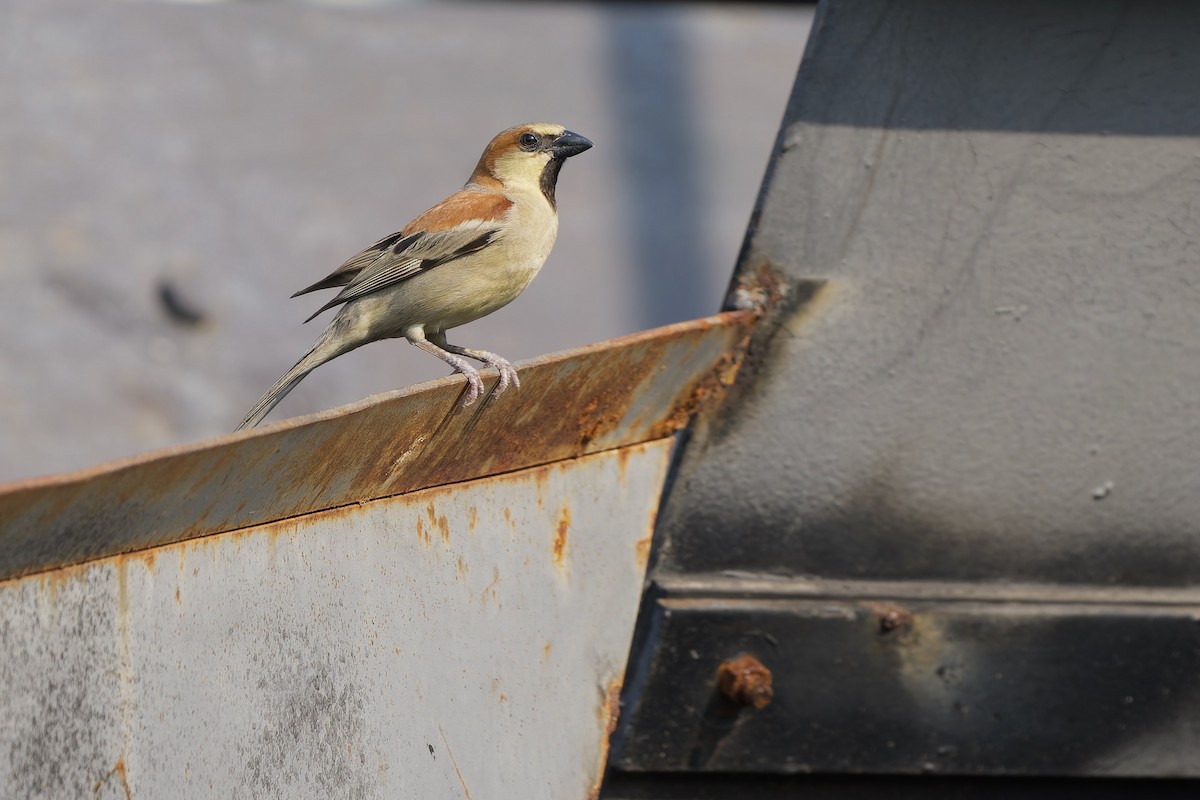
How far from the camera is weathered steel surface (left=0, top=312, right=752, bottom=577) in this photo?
1652 millimetres

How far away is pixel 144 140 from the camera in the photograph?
8.20 meters

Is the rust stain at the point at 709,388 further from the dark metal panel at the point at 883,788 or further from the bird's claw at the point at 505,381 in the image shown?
→ the dark metal panel at the point at 883,788

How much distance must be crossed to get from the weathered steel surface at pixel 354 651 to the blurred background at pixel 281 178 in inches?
197

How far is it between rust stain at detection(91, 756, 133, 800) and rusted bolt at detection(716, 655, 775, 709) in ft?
4.06

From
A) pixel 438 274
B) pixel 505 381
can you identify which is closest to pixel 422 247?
pixel 438 274

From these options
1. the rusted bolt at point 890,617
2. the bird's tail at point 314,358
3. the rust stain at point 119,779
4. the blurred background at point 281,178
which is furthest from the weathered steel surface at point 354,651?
the blurred background at point 281,178

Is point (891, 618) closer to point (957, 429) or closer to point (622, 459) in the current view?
point (957, 429)

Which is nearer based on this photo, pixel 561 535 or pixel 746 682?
pixel 746 682

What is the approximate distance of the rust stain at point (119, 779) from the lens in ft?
5.57

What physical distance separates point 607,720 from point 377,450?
2.91 ft

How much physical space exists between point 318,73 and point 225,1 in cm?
72

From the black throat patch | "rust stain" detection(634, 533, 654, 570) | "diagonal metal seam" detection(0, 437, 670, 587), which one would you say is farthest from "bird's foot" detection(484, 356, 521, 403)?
the black throat patch

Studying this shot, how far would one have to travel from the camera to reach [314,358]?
13.6 feet

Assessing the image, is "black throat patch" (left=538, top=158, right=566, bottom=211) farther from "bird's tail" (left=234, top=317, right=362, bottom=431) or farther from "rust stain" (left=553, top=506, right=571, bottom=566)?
"rust stain" (left=553, top=506, right=571, bottom=566)
